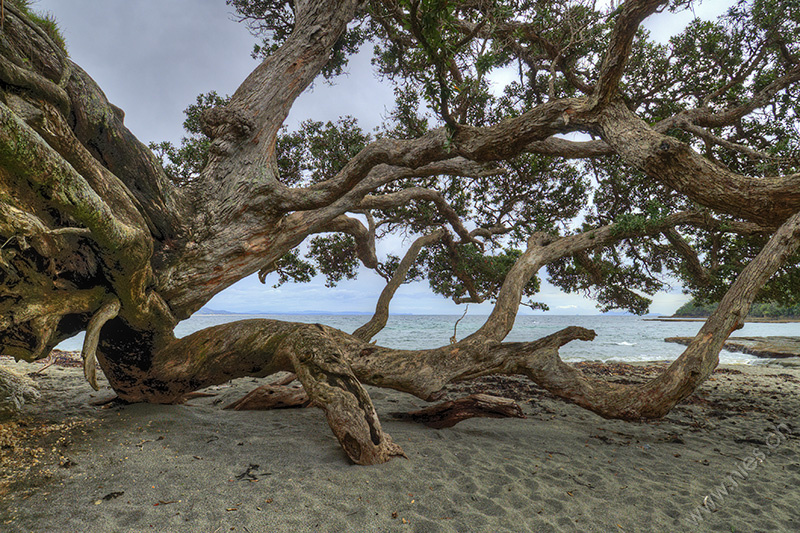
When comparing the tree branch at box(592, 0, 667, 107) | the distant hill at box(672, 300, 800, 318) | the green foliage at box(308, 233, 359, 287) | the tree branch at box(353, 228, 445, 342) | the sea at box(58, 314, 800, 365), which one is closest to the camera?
the tree branch at box(592, 0, 667, 107)

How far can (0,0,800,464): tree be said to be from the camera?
9.79 ft

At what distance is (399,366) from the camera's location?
4312 millimetres

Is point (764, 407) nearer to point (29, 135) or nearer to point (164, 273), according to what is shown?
point (164, 273)

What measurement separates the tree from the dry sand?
573 millimetres

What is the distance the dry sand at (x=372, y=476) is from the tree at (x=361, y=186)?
57 cm

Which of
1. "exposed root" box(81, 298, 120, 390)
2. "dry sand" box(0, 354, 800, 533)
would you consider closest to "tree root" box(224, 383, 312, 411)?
"dry sand" box(0, 354, 800, 533)

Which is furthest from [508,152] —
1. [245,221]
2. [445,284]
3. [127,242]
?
[445,284]

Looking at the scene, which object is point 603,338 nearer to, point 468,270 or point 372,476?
point 468,270

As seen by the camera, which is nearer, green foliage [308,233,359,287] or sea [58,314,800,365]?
green foliage [308,233,359,287]

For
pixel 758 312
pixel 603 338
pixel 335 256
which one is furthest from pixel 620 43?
pixel 758 312

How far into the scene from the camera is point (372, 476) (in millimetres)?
3195

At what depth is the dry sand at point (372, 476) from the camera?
8.36 ft

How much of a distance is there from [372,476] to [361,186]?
3.99m

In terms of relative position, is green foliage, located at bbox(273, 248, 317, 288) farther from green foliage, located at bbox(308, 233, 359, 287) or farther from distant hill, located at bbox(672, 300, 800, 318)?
distant hill, located at bbox(672, 300, 800, 318)
